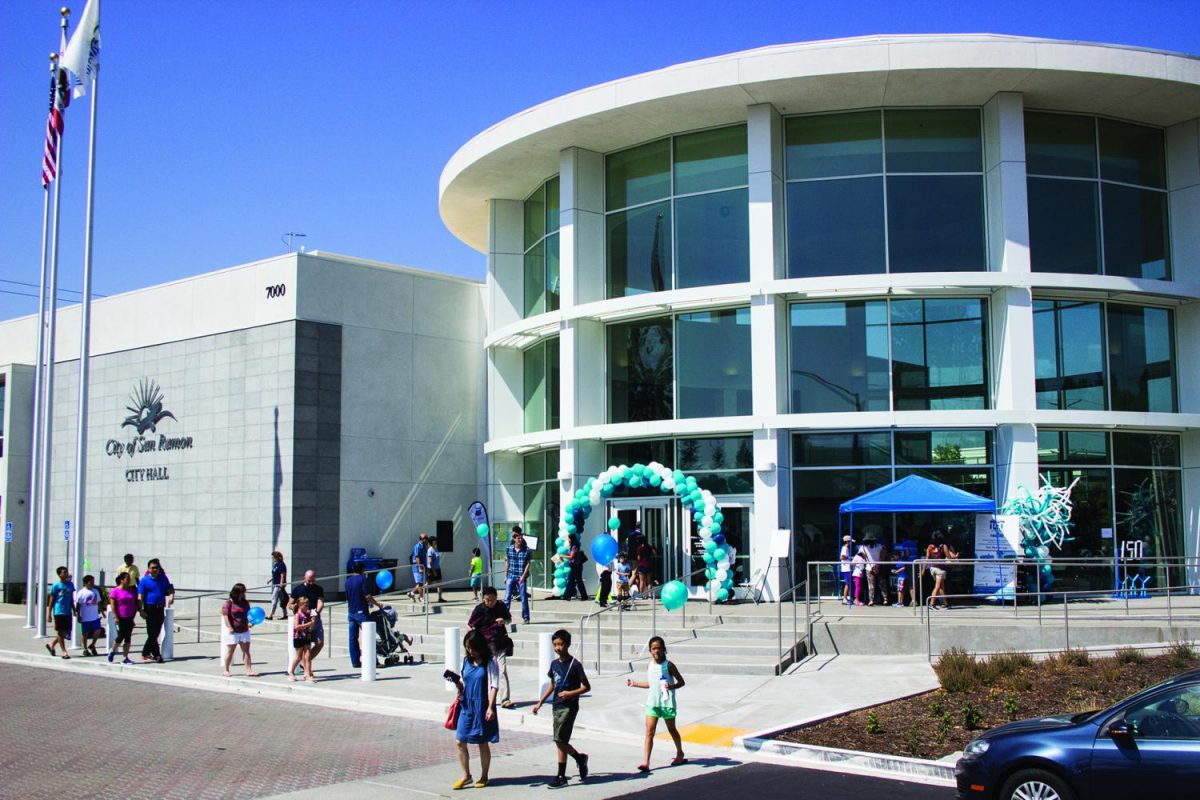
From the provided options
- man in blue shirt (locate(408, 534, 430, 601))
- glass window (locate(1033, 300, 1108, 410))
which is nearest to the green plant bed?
glass window (locate(1033, 300, 1108, 410))

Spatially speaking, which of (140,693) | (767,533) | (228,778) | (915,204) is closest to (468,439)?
(767,533)

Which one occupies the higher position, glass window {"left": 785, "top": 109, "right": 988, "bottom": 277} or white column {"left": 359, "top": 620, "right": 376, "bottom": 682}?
glass window {"left": 785, "top": 109, "right": 988, "bottom": 277}

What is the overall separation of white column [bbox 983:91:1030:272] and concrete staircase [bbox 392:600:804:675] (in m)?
10.0

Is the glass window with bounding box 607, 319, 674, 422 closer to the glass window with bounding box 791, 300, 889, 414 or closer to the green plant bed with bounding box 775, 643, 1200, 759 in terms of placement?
the glass window with bounding box 791, 300, 889, 414

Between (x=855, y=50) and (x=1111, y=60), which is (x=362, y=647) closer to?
(x=855, y=50)

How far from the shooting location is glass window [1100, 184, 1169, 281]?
92.1 ft

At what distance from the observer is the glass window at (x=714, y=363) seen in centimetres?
2834

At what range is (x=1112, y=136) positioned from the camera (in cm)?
2856

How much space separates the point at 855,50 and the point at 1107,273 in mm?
8222

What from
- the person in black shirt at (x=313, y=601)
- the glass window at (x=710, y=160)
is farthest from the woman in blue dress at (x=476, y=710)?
the glass window at (x=710, y=160)

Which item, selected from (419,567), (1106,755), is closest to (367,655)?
(419,567)

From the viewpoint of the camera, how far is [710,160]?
2944cm

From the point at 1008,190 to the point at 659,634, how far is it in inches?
533

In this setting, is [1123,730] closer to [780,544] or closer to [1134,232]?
[780,544]
